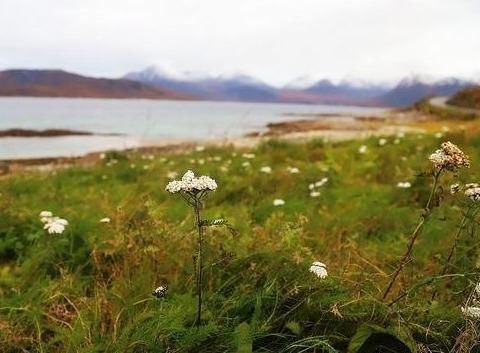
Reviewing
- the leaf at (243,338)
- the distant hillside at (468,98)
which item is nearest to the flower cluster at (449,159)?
the leaf at (243,338)

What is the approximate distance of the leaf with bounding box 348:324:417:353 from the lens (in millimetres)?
2758

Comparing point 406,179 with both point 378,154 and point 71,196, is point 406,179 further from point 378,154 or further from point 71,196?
point 71,196

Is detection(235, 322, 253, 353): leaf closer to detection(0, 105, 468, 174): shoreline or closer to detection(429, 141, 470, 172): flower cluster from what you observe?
detection(429, 141, 470, 172): flower cluster

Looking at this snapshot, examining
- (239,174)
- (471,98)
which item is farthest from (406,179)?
(471,98)

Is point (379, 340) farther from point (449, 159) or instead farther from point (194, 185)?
point (194, 185)

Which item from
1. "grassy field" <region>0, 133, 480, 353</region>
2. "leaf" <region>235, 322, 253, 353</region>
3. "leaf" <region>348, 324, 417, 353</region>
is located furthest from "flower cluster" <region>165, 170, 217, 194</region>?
"leaf" <region>348, 324, 417, 353</region>

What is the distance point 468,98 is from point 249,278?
173 ft

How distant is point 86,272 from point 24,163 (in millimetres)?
16262

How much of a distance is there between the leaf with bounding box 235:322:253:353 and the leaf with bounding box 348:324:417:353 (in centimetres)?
53

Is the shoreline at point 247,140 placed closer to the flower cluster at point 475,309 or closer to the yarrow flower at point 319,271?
the yarrow flower at point 319,271

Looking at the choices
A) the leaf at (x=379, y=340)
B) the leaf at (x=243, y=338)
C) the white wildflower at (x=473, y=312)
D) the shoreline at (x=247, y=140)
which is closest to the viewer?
the white wildflower at (x=473, y=312)

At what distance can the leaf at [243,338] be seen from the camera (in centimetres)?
265

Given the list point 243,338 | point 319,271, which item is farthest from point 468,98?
point 243,338

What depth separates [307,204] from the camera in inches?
287
